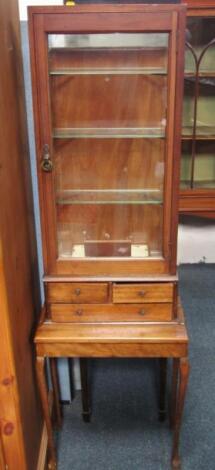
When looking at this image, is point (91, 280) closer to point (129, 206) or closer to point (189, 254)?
point (129, 206)

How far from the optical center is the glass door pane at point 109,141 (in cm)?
132

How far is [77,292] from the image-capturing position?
1.40 meters

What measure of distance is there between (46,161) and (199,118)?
72.6 inches

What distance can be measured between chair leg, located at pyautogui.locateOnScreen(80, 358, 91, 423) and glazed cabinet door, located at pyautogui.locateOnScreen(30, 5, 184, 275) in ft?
1.76

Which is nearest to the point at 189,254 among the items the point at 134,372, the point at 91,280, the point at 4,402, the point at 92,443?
the point at 134,372

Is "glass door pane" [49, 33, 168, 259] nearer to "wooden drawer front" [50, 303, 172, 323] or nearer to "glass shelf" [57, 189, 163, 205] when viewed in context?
"glass shelf" [57, 189, 163, 205]

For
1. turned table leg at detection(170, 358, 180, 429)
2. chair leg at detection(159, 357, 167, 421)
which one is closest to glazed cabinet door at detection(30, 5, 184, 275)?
turned table leg at detection(170, 358, 180, 429)

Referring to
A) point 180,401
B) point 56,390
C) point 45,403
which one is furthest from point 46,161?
point 56,390

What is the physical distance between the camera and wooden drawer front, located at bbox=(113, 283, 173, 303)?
4.55 ft

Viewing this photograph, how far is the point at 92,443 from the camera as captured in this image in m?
1.75

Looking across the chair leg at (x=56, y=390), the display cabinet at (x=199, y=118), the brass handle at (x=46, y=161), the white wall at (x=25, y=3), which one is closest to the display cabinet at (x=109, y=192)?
the brass handle at (x=46, y=161)

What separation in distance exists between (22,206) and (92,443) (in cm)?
102

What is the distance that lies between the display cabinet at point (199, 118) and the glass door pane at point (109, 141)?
144cm

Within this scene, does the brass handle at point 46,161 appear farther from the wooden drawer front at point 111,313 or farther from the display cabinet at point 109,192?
the wooden drawer front at point 111,313
